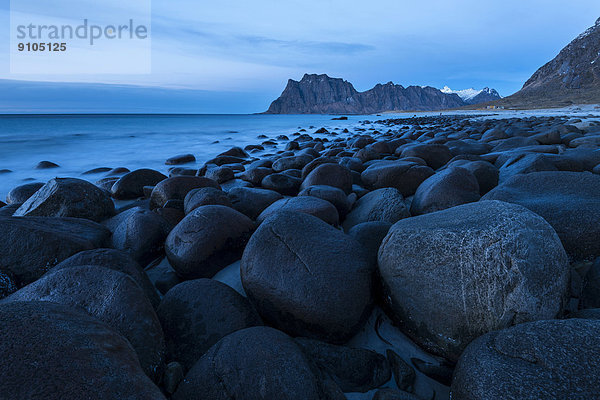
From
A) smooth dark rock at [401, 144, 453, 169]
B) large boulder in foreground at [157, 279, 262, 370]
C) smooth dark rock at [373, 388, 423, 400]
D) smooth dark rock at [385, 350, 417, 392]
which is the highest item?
smooth dark rock at [401, 144, 453, 169]

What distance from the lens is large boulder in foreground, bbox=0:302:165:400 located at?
92 cm

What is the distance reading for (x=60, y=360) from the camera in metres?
0.99

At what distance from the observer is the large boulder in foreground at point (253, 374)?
4.57ft

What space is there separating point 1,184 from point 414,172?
9.46 metres

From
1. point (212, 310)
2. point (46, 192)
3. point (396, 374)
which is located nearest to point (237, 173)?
point (46, 192)

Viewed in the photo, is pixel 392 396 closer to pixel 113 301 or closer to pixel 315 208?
pixel 113 301

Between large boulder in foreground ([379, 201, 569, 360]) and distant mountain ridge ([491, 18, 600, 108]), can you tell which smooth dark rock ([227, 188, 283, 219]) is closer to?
large boulder in foreground ([379, 201, 569, 360])

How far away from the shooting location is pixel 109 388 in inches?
39.4

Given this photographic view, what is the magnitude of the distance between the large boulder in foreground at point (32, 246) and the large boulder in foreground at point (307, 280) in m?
1.57

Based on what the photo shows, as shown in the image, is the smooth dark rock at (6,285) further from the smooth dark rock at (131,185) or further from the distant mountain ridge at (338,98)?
the distant mountain ridge at (338,98)

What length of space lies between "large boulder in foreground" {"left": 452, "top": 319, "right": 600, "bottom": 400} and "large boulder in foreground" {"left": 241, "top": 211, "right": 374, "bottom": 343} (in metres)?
0.70

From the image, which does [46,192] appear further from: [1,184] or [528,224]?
[1,184]

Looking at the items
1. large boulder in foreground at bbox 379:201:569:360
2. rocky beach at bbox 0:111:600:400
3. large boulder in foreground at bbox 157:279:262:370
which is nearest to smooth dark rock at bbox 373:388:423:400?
rocky beach at bbox 0:111:600:400

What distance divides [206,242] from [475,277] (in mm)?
2029
